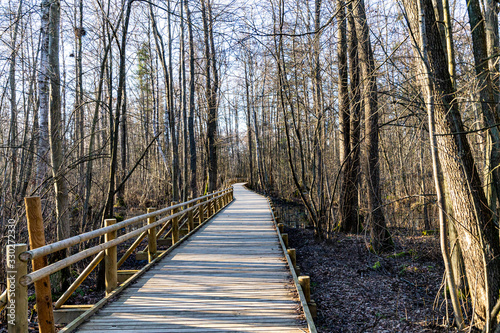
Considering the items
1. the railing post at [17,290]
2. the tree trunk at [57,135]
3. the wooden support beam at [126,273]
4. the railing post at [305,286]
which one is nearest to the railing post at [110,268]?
the wooden support beam at [126,273]

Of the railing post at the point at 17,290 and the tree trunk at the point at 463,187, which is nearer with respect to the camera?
the railing post at the point at 17,290

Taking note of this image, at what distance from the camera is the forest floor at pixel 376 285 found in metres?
5.78

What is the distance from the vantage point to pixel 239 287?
15.9ft

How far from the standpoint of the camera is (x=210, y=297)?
4.44 meters

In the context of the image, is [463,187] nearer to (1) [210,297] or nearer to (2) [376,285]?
(2) [376,285]

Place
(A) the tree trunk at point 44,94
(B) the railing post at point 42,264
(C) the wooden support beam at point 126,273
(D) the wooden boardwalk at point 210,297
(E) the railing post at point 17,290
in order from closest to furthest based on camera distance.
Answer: (E) the railing post at point 17,290 < (B) the railing post at point 42,264 < (D) the wooden boardwalk at point 210,297 < (C) the wooden support beam at point 126,273 < (A) the tree trunk at point 44,94

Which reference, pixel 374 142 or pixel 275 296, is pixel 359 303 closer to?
pixel 275 296

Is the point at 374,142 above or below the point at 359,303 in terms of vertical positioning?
above

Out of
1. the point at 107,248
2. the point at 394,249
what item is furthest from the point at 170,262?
the point at 394,249

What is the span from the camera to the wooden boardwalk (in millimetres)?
3598

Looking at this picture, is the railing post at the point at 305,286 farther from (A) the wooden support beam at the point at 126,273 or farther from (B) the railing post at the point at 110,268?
(A) the wooden support beam at the point at 126,273

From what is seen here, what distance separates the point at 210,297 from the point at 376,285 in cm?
454

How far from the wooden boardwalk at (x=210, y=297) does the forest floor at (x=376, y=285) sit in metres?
1.51

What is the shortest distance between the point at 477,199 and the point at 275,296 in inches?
124
